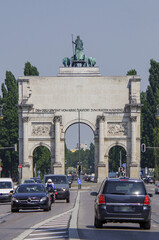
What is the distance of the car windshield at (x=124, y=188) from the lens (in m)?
24.0

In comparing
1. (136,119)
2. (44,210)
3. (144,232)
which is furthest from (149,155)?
(144,232)

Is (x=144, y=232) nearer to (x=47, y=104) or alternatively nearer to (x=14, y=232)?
(x=14, y=232)

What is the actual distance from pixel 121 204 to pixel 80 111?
74.9 meters

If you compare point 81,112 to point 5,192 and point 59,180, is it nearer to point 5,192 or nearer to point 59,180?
point 59,180

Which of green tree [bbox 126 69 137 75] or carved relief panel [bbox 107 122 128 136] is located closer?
carved relief panel [bbox 107 122 128 136]

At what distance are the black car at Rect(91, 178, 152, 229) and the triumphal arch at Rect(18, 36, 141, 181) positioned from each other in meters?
73.2

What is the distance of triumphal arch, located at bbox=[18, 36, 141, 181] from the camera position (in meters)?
97.7

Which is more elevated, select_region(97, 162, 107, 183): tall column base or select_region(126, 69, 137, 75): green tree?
select_region(126, 69, 137, 75): green tree

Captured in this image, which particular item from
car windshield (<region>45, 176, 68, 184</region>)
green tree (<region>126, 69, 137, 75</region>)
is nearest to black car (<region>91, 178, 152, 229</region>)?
car windshield (<region>45, 176, 68, 184</region>)

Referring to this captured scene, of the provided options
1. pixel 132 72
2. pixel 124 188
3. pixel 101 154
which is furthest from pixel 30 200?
pixel 132 72

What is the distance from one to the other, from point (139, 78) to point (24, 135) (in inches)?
658

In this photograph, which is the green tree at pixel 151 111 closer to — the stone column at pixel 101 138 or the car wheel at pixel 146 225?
the stone column at pixel 101 138

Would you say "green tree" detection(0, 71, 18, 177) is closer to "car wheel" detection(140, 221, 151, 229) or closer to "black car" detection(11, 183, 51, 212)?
"black car" detection(11, 183, 51, 212)

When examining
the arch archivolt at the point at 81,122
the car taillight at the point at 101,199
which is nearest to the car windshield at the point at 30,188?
the car taillight at the point at 101,199
